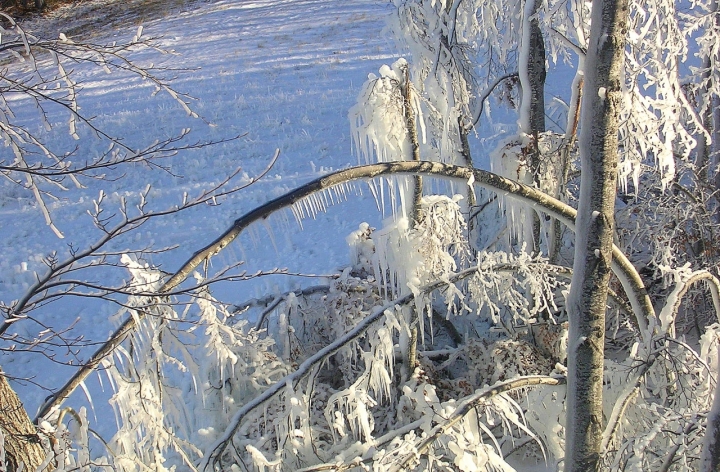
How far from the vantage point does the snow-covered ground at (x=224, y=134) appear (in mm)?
9789

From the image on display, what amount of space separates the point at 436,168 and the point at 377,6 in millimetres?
19997

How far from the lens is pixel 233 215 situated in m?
11.4

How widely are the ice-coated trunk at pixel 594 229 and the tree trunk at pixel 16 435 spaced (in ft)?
9.97

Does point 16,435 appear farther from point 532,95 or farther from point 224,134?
point 224,134

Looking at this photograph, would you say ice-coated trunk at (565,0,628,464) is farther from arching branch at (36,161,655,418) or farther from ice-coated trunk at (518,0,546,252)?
ice-coated trunk at (518,0,546,252)

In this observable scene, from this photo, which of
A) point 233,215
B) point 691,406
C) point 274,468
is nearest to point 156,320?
point 274,468

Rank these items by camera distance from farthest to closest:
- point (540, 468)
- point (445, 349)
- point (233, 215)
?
point (233, 215), point (445, 349), point (540, 468)

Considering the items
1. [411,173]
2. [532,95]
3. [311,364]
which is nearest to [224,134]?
[532,95]

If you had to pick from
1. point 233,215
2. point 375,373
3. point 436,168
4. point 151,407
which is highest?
point 436,168

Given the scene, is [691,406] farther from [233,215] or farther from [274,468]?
[233,215]

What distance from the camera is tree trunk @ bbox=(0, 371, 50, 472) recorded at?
138 inches

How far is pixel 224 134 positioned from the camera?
46.6 ft

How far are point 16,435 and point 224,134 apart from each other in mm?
11383

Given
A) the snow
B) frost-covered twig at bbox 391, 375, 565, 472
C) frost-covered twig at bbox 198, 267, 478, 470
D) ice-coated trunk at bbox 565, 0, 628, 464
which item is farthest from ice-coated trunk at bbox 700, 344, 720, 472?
frost-covered twig at bbox 198, 267, 478, 470
